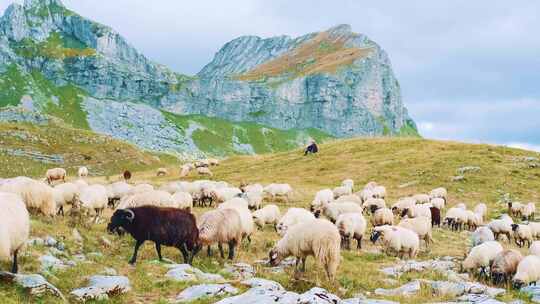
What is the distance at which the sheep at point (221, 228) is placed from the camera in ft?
54.5

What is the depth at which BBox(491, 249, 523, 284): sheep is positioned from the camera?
55.2 ft

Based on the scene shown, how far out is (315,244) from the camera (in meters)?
14.8

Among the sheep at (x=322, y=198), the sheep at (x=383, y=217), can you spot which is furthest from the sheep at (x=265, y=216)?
the sheep at (x=322, y=198)

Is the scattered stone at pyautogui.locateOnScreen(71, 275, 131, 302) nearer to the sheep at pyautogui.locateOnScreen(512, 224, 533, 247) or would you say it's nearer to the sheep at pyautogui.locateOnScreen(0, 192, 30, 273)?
the sheep at pyautogui.locateOnScreen(0, 192, 30, 273)

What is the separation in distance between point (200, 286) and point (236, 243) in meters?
5.87

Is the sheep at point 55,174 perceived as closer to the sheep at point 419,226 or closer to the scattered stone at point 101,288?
the sheep at point 419,226

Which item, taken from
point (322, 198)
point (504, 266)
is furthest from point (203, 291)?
point (322, 198)

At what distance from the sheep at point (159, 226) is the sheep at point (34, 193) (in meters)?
5.09

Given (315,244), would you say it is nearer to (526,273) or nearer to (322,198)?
(526,273)

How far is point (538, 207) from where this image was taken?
40219mm

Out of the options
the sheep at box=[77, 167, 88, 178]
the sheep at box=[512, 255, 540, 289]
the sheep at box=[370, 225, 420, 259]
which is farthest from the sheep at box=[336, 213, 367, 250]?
the sheep at box=[77, 167, 88, 178]

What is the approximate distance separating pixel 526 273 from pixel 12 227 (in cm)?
1543

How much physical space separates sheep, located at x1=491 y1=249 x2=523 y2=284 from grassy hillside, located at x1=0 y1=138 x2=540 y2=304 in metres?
2.09

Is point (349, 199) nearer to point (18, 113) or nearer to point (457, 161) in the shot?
point (457, 161)
